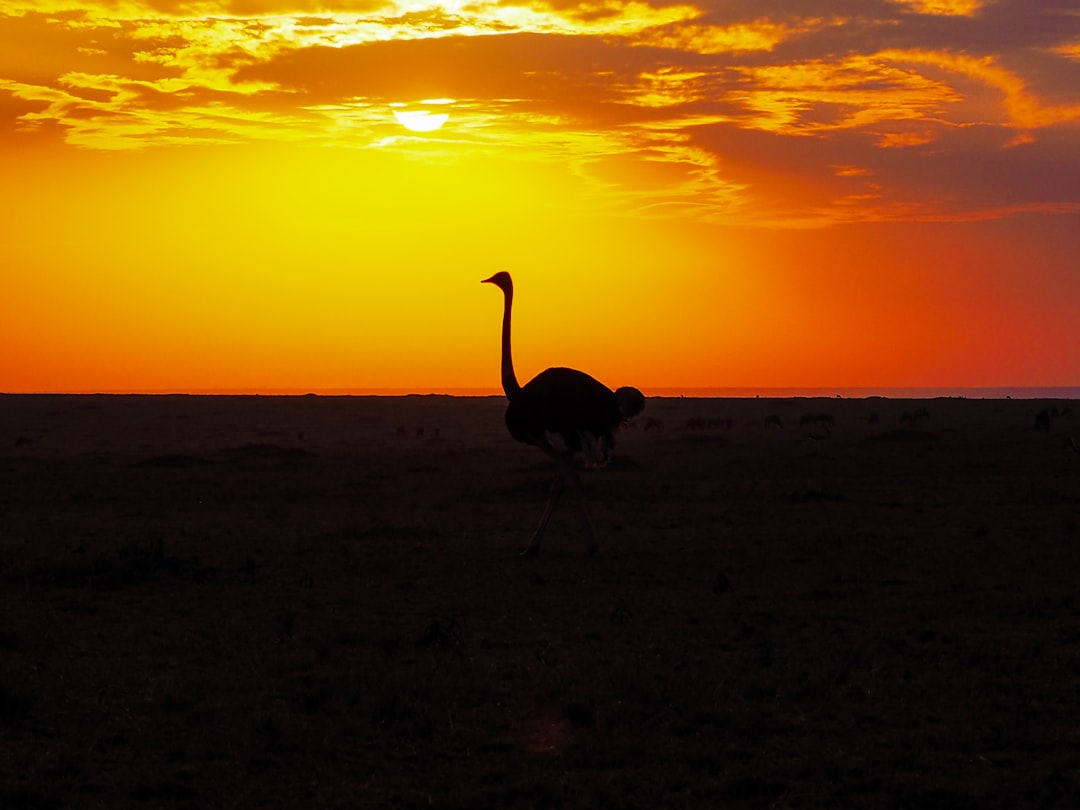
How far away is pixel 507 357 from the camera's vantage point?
19766 mm

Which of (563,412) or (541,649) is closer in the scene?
(541,649)

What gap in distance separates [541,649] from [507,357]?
27.1 ft

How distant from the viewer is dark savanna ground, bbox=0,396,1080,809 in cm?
835

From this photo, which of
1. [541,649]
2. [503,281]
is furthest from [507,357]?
[541,649]

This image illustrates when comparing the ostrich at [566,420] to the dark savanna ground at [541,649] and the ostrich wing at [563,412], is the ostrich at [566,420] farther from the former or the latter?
the dark savanna ground at [541,649]

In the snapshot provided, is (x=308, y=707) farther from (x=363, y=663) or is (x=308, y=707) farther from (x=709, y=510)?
(x=709, y=510)

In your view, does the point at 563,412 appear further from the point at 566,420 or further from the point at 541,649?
the point at 541,649

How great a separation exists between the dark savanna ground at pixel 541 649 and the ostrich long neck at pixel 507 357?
7.91 feet

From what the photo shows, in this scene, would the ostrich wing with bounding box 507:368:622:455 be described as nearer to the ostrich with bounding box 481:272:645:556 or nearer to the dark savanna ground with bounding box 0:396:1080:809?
the ostrich with bounding box 481:272:645:556

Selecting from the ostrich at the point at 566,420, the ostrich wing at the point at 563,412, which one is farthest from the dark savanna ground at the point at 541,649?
the ostrich wing at the point at 563,412

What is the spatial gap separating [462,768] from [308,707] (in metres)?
1.90

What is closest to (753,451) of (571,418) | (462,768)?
(571,418)

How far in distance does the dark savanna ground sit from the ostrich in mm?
1113

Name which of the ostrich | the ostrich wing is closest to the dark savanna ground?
the ostrich
